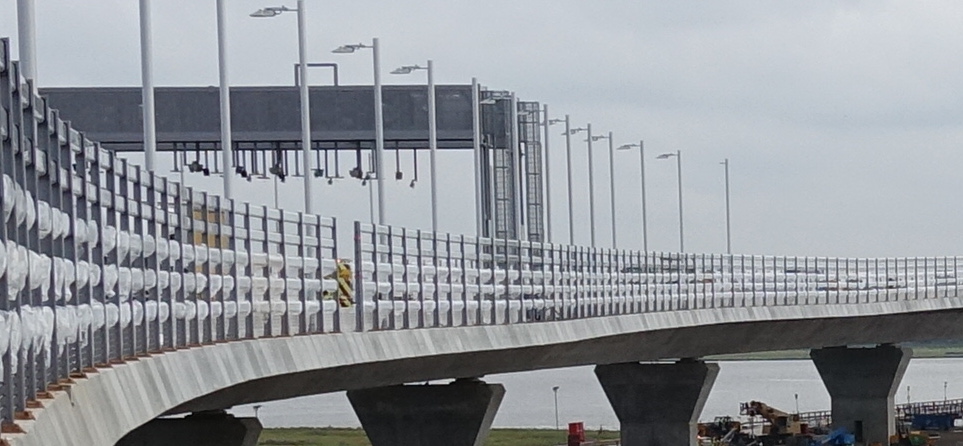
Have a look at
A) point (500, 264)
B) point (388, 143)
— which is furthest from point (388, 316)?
point (388, 143)

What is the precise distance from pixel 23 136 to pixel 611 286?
31.1 m

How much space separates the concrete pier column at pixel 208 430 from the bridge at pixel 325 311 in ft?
0.08

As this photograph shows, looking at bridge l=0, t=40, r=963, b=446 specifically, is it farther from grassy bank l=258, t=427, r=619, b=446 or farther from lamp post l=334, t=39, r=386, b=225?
grassy bank l=258, t=427, r=619, b=446

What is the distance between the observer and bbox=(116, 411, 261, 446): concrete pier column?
80.3ft

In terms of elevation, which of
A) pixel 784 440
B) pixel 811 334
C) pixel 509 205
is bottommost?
pixel 784 440

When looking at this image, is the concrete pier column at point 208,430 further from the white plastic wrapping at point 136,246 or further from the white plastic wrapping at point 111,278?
the white plastic wrapping at point 111,278

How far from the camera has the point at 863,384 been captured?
221 feet

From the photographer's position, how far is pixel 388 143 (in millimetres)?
56188

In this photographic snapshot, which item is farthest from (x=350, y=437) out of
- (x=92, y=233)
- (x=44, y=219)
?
(x=44, y=219)

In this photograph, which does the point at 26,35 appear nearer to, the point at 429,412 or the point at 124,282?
the point at 124,282

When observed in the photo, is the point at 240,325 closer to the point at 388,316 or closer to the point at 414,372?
the point at 388,316

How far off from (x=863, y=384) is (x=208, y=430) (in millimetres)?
44773

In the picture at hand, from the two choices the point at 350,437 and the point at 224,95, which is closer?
A: the point at 224,95

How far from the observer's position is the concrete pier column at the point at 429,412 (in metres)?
36.9
